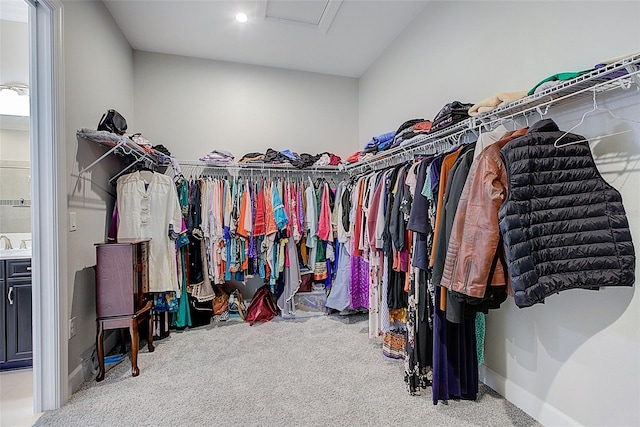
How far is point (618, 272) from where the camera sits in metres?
1.17

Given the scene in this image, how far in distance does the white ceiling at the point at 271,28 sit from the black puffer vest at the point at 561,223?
1.99 meters

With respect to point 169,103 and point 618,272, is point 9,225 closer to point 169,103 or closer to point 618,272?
point 169,103

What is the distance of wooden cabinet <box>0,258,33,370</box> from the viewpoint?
217 centimetres

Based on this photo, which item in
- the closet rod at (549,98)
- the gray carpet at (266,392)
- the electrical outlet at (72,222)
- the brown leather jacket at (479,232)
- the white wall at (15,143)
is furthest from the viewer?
the white wall at (15,143)

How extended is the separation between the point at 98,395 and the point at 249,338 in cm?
112

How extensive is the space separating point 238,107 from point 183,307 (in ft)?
7.39

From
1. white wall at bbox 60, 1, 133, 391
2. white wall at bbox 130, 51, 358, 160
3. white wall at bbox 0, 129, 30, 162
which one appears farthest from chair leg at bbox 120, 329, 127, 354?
white wall at bbox 130, 51, 358, 160

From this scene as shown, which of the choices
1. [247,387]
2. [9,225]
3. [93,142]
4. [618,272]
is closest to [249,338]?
[247,387]

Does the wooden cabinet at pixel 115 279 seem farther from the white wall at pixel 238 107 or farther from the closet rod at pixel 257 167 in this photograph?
the white wall at pixel 238 107

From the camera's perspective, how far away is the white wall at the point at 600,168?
1.27m

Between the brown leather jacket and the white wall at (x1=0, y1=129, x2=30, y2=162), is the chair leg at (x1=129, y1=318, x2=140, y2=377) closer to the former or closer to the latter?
the white wall at (x1=0, y1=129, x2=30, y2=162)

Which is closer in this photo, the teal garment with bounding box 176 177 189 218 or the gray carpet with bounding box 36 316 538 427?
the gray carpet with bounding box 36 316 538 427

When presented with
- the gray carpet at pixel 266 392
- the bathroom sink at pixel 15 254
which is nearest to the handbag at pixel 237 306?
the gray carpet at pixel 266 392

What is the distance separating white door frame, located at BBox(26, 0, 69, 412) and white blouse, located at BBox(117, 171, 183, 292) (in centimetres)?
71
